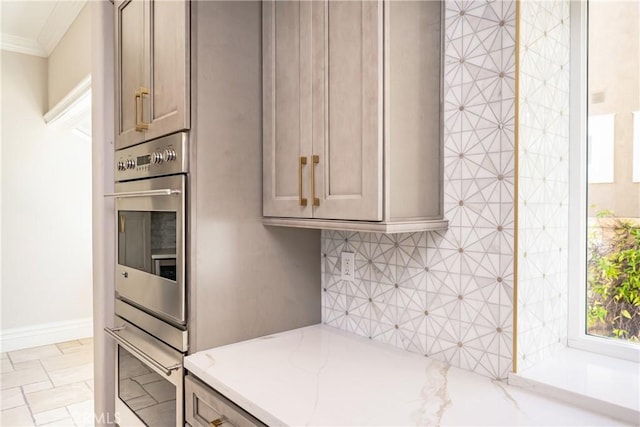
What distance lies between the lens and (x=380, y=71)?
1156mm

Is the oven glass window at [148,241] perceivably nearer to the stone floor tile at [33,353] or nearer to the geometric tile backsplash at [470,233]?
the geometric tile backsplash at [470,233]

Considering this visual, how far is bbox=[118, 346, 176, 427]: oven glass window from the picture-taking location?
1527mm

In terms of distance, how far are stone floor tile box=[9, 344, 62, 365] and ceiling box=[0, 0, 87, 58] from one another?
8.74 feet

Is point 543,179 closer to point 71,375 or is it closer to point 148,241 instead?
point 148,241

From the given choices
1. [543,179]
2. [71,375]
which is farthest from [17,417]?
[543,179]

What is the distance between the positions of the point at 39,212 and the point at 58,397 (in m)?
1.89

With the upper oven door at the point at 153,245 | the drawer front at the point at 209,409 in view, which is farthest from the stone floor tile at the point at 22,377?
the drawer front at the point at 209,409

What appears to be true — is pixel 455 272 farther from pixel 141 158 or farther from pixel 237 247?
pixel 141 158

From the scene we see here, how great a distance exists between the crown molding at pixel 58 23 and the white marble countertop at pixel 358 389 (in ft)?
9.74

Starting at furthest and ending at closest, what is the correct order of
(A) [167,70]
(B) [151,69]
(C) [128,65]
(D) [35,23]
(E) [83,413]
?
(D) [35,23]
(E) [83,413]
(C) [128,65]
(B) [151,69]
(A) [167,70]

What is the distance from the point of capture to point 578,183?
132cm

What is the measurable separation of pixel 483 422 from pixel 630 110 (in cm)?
91

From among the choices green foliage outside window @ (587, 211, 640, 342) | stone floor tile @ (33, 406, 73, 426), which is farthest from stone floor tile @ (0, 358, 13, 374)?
green foliage outside window @ (587, 211, 640, 342)

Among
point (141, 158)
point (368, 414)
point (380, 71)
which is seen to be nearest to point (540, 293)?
point (368, 414)
